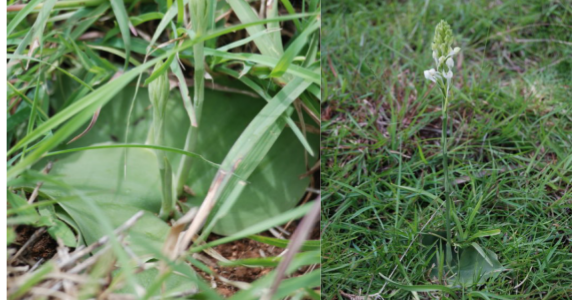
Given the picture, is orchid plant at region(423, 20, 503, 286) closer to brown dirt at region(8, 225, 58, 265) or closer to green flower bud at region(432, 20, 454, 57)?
green flower bud at region(432, 20, 454, 57)

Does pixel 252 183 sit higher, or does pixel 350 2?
pixel 350 2

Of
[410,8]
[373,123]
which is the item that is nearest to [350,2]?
[410,8]

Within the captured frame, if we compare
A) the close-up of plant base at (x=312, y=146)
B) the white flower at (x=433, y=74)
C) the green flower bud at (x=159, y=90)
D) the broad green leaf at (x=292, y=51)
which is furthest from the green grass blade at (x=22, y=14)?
the white flower at (x=433, y=74)

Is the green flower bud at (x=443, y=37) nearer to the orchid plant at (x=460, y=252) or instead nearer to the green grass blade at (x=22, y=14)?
the orchid plant at (x=460, y=252)

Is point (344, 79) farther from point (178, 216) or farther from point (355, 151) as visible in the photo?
point (178, 216)

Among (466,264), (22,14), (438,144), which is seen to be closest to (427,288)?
(466,264)

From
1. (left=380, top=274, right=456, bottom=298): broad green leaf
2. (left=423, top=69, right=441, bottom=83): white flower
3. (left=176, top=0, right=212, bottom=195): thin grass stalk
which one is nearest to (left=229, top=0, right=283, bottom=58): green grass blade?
(left=176, top=0, right=212, bottom=195): thin grass stalk

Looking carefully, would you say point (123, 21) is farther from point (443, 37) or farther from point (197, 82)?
point (443, 37)

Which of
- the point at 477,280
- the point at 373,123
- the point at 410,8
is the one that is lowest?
the point at 477,280

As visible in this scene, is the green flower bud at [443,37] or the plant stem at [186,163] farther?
the plant stem at [186,163]
